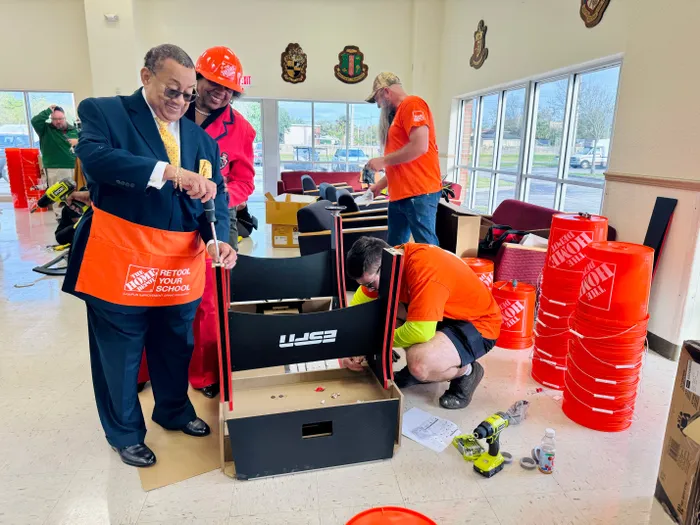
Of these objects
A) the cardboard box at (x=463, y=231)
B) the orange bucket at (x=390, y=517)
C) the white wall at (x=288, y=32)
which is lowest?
the orange bucket at (x=390, y=517)

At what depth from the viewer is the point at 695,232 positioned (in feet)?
8.63

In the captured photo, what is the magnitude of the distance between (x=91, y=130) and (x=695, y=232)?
3.01m

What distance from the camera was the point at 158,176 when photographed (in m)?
1.37

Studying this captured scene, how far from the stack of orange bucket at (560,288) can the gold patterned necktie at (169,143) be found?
1873 mm

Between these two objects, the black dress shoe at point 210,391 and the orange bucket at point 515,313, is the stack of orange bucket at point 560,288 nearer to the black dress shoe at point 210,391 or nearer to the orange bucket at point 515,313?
the orange bucket at point 515,313

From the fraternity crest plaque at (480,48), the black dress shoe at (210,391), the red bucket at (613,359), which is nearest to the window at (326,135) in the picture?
the fraternity crest plaque at (480,48)

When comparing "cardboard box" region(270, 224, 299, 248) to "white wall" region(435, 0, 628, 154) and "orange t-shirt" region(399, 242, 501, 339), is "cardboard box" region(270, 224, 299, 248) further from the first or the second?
"orange t-shirt" region(399, 242, 501, 339)

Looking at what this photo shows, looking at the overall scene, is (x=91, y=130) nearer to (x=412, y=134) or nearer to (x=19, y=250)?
(x=412, y=134)

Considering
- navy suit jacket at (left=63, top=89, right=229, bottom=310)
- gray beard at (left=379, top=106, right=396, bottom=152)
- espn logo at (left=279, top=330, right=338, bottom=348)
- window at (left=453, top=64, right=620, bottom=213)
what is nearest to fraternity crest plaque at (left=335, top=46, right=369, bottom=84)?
window at (left=453, top=64, right=620, bottom=213)

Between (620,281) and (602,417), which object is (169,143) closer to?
(620,281)

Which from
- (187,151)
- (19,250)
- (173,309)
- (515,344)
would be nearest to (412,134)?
(515,344)

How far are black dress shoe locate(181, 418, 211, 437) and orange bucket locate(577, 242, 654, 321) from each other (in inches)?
68.6

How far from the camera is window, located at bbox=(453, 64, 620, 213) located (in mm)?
4594

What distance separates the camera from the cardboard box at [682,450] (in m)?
1.12
